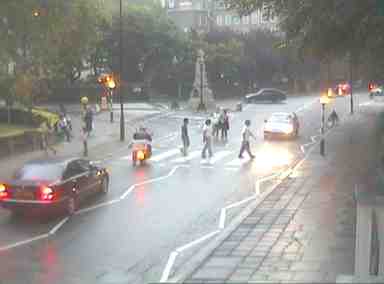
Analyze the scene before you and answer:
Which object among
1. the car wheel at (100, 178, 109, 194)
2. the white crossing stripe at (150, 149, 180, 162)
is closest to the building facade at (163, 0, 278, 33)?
the white crossing stripe at (150, 149, 180, 162)

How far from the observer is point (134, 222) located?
60.4 feet

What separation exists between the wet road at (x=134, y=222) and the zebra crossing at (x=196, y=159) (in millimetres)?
40

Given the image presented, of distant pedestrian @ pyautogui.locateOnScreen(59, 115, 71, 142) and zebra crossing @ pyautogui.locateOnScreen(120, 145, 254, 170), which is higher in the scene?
distant pedestrian @ pyautogui.locateOnScreen(59, 115, 71, 142)

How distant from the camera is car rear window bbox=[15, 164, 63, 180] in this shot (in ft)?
61.5

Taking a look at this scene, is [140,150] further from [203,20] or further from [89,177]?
[203,20]

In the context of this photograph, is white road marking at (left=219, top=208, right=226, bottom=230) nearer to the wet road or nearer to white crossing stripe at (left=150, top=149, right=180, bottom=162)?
the wet road

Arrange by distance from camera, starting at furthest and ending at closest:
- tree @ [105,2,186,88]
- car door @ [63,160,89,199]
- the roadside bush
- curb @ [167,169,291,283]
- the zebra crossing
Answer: tree @ [105,2,186,88] < the roadside bush < the zebra crossing < car door @ [63,160,89,199] < curb @ [167,169,291,283]

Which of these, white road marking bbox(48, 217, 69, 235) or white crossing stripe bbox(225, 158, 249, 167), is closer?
white road marking bbox(48, 217, 69, 235)

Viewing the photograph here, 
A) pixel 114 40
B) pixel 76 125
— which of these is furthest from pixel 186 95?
pixel 76 125

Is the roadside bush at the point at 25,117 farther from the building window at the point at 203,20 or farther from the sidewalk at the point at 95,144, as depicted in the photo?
the building window at the point at 203,20

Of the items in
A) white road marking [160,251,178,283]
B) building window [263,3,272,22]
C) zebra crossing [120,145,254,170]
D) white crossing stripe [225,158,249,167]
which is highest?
building window [263,3,272,22]

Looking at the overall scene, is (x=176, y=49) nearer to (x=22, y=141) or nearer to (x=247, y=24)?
(x=22, y=141)

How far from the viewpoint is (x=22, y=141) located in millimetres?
33969

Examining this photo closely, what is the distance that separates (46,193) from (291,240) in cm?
627
